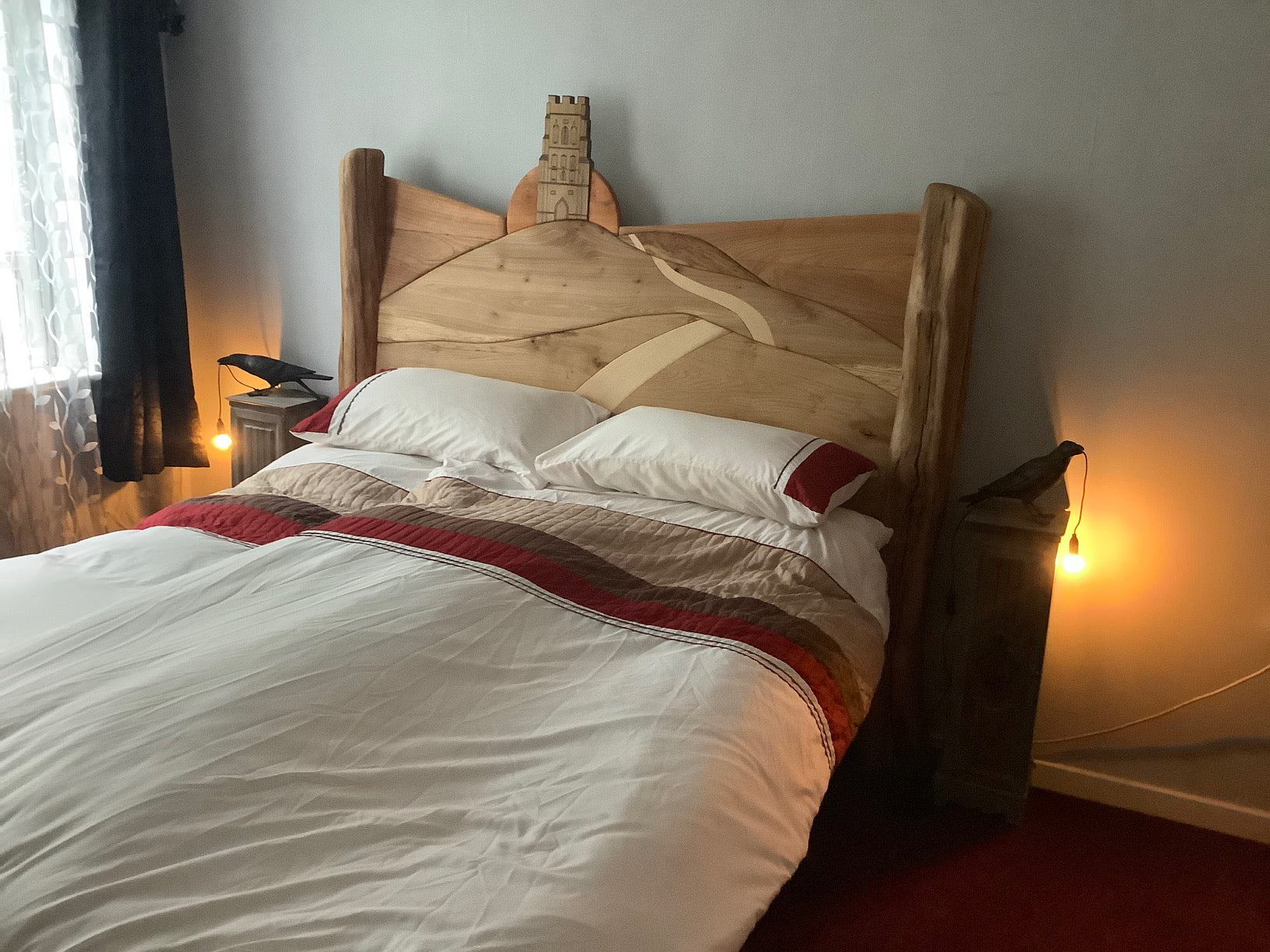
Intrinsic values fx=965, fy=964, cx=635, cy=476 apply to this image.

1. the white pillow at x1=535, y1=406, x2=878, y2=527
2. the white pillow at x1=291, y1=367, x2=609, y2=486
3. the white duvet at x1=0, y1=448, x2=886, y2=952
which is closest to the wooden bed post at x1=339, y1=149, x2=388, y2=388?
the white pillow at x1=291, y1=367, x2=609, y2=486

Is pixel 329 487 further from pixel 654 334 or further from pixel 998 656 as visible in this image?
pixel 998 656

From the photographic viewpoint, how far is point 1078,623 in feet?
7.51

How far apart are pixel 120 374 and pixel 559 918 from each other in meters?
2.52

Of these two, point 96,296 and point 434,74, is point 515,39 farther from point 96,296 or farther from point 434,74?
point 96,296

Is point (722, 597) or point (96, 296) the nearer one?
point (722, 597)

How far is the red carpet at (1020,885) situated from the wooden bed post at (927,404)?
318 millimetres

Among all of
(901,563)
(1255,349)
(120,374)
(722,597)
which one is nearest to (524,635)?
(722,597)

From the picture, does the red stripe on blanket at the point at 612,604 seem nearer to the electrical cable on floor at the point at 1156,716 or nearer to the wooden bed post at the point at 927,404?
the wooden bed post at the point at 927,404

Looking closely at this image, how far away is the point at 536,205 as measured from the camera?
8.50 ft

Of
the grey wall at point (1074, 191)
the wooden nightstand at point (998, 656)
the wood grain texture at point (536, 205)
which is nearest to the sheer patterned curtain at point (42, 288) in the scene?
the grey wall at point (1074, 191)

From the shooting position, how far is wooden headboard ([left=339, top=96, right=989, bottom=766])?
2178 millimetres

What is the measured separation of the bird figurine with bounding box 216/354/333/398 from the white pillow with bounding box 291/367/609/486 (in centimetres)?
37

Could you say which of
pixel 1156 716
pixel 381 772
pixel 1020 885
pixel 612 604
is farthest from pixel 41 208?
pixel 1156 716

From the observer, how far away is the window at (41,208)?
2602 mm
